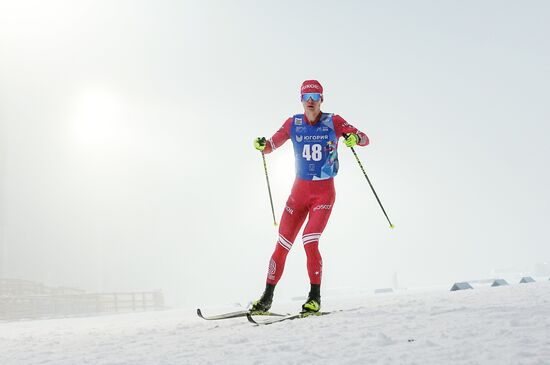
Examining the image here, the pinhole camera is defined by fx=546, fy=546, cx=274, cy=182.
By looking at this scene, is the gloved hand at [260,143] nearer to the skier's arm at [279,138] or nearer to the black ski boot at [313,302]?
the skier's arm at [279,138]

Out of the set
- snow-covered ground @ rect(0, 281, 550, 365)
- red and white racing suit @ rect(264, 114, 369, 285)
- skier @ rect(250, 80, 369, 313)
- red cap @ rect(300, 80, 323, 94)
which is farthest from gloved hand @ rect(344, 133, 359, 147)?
snow-covered ground @ rect(0, 281, 550, 365)

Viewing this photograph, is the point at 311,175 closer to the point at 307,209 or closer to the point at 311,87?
the point at 307,209

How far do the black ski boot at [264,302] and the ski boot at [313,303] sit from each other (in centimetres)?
47

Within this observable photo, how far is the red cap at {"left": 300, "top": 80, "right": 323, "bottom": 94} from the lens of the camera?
5.25 m

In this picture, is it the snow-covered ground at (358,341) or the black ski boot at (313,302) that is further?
the black ski boot at (313,302)

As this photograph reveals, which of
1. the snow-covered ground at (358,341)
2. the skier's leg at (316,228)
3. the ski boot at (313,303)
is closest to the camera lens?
the snow-covered ground at (358,341)

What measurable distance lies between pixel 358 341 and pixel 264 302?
2.38m

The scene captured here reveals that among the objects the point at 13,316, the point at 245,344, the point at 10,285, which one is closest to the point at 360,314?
the point at 245,344

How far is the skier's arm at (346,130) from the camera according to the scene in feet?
17.0

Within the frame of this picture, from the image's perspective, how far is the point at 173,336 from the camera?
13.0 ft

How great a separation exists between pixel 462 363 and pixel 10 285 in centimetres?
2178

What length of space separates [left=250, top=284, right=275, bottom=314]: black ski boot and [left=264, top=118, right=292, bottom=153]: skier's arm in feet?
A: 4.53

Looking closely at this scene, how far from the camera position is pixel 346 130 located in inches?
206

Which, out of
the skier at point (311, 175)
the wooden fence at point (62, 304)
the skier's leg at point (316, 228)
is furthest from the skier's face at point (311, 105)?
the wooden fence at point (62, 304)
